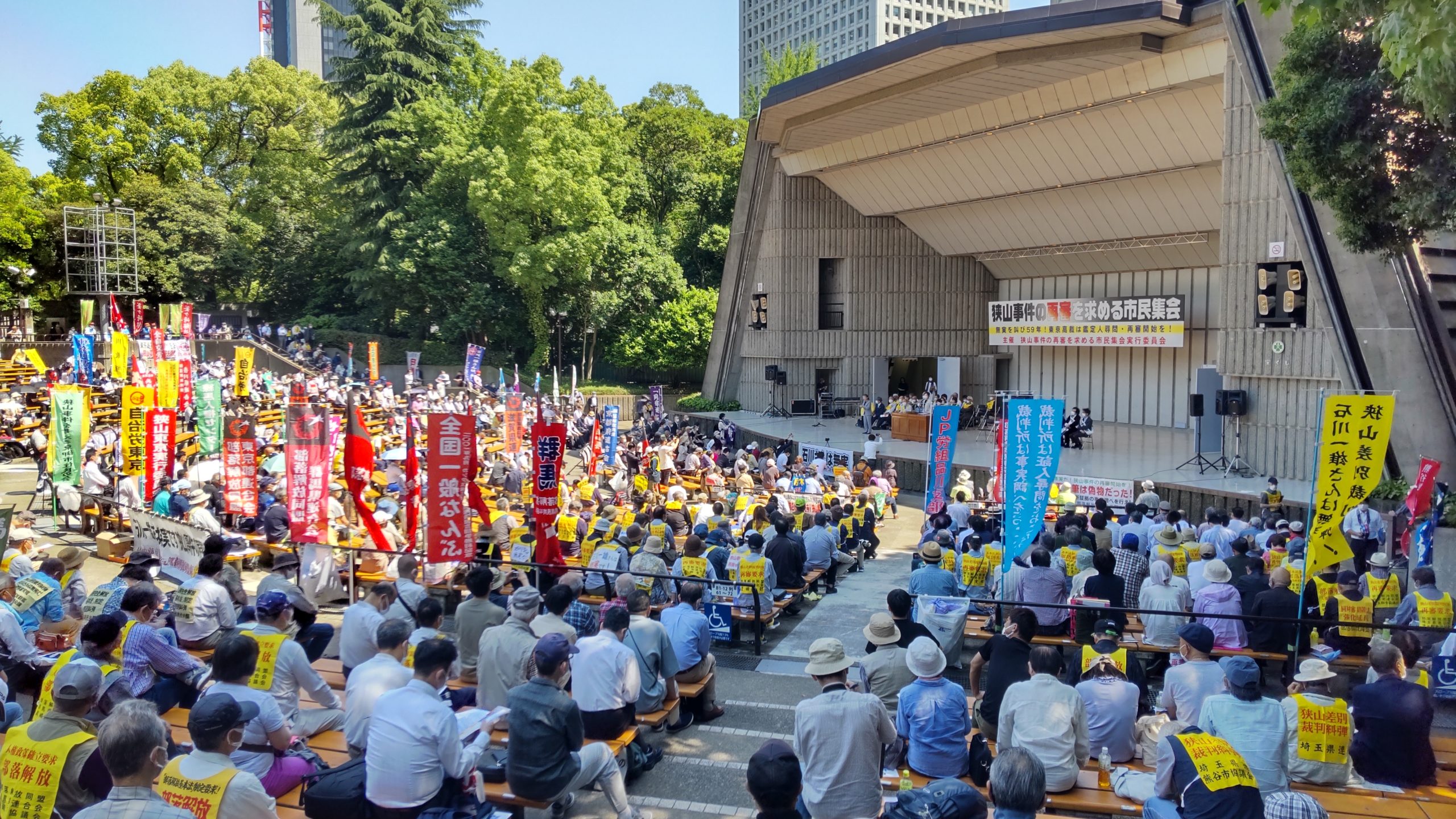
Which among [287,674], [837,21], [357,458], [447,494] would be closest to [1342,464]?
[447,494]

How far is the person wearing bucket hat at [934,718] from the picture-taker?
482cm

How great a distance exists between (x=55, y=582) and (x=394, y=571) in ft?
11.3

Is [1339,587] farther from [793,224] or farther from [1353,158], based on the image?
[793,224]

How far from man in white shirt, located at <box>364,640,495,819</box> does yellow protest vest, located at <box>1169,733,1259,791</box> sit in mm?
2933

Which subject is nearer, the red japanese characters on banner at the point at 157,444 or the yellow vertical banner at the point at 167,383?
the red japanese characters on banner at the point at 157,444

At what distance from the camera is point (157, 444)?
1188 cm

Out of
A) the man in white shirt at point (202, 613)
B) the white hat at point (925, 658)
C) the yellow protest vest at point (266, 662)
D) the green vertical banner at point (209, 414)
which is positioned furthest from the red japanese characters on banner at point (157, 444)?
the white hat at point (925, 658)

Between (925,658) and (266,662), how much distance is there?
10.6ft

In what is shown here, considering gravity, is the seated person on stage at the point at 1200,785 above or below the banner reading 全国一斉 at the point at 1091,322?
below

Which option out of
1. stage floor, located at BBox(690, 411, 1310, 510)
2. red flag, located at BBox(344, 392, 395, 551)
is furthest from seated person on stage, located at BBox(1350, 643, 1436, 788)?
stage floor, located at BBox(690, 411, 1310, 510)

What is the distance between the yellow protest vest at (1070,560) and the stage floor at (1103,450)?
6.79 meters

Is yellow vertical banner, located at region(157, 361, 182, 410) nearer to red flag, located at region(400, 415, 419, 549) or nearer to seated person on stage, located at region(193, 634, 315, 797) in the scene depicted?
red flag, located at region(400, 415, 419, 549)

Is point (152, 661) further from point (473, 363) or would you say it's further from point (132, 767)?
point (473, 363)

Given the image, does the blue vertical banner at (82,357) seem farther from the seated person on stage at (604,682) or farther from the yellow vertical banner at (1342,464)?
the yellow vertical banner at (1342,464)
